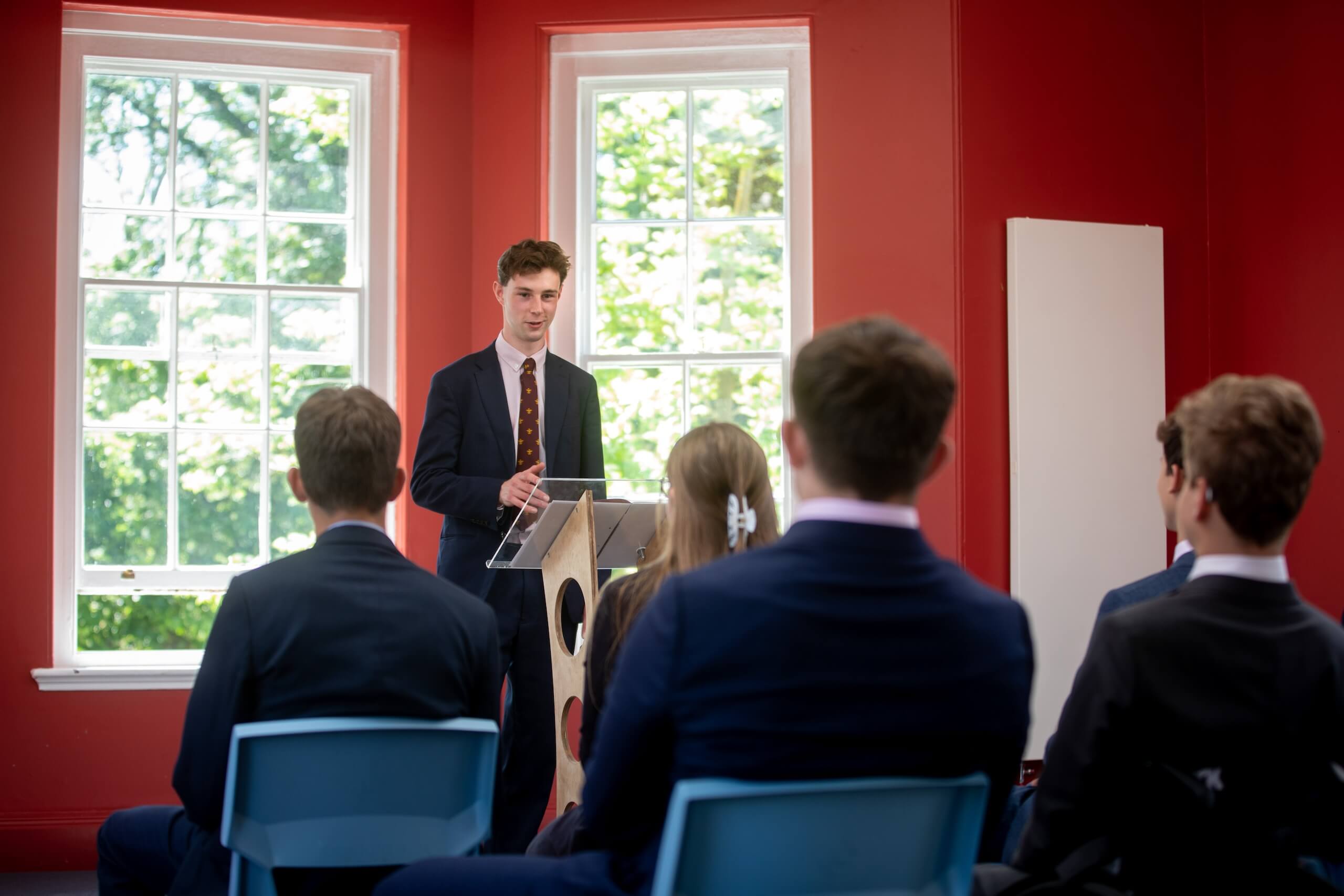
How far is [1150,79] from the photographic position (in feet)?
14.0

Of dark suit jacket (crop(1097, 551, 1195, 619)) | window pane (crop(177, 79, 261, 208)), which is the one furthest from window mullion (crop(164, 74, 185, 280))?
dark suit jacket (crop(1097, 551, 1195, 619))

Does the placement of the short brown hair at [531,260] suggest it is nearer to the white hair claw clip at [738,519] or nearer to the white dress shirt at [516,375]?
the white dress shirt at [516,375]

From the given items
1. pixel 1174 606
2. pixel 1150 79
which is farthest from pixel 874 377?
pixel 1150 79

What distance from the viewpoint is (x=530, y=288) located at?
354 cm

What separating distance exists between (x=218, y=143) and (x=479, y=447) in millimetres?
1736

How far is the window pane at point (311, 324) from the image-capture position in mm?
4285

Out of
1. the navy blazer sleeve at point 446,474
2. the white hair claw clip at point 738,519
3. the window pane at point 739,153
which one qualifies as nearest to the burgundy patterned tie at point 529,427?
the navy blazer sleeve at point 446,474

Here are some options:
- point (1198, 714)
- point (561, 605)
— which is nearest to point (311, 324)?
point (561, 605)

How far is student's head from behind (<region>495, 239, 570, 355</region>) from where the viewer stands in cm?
354

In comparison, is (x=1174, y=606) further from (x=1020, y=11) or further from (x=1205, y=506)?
(x=1020, y=11)

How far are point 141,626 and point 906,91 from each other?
3.33m

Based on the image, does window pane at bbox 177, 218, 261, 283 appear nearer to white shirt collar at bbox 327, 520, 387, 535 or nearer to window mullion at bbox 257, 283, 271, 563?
window mullion at bbox 257, 283, 271, 563

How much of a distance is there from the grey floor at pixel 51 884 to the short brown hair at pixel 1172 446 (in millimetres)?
3252

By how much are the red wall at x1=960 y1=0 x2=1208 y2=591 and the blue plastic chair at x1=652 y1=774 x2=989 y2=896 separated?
283cm
